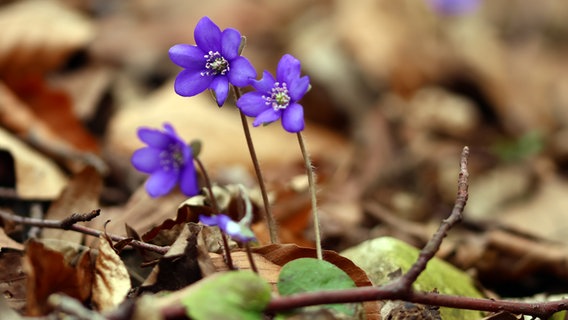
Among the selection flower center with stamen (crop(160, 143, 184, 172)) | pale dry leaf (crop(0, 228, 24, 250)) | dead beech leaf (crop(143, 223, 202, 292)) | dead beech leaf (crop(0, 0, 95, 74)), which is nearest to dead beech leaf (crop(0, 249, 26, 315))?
pale dry leaf (crop(0, 228, 24, 250))

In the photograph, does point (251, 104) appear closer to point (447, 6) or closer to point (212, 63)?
point (212, 63)

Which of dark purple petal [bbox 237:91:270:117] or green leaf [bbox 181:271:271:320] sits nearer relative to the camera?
green leaf [bbox 181:271:271:320]

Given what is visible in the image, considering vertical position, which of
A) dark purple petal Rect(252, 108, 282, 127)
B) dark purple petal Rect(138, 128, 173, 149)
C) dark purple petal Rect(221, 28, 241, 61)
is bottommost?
dark purple petal Rect(138, 128, 173, 149)

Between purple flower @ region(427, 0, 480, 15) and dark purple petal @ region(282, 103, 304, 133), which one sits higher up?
purple flower @ region(427, 0, 480, 15)

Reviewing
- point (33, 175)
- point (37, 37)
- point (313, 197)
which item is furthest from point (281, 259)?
point (37, 37)

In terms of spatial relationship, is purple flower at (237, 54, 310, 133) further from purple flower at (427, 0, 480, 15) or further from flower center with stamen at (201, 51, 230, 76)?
purple flower at (427, 0, 480, 15)

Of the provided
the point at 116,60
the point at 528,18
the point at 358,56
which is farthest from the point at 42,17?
the point at 528,18
